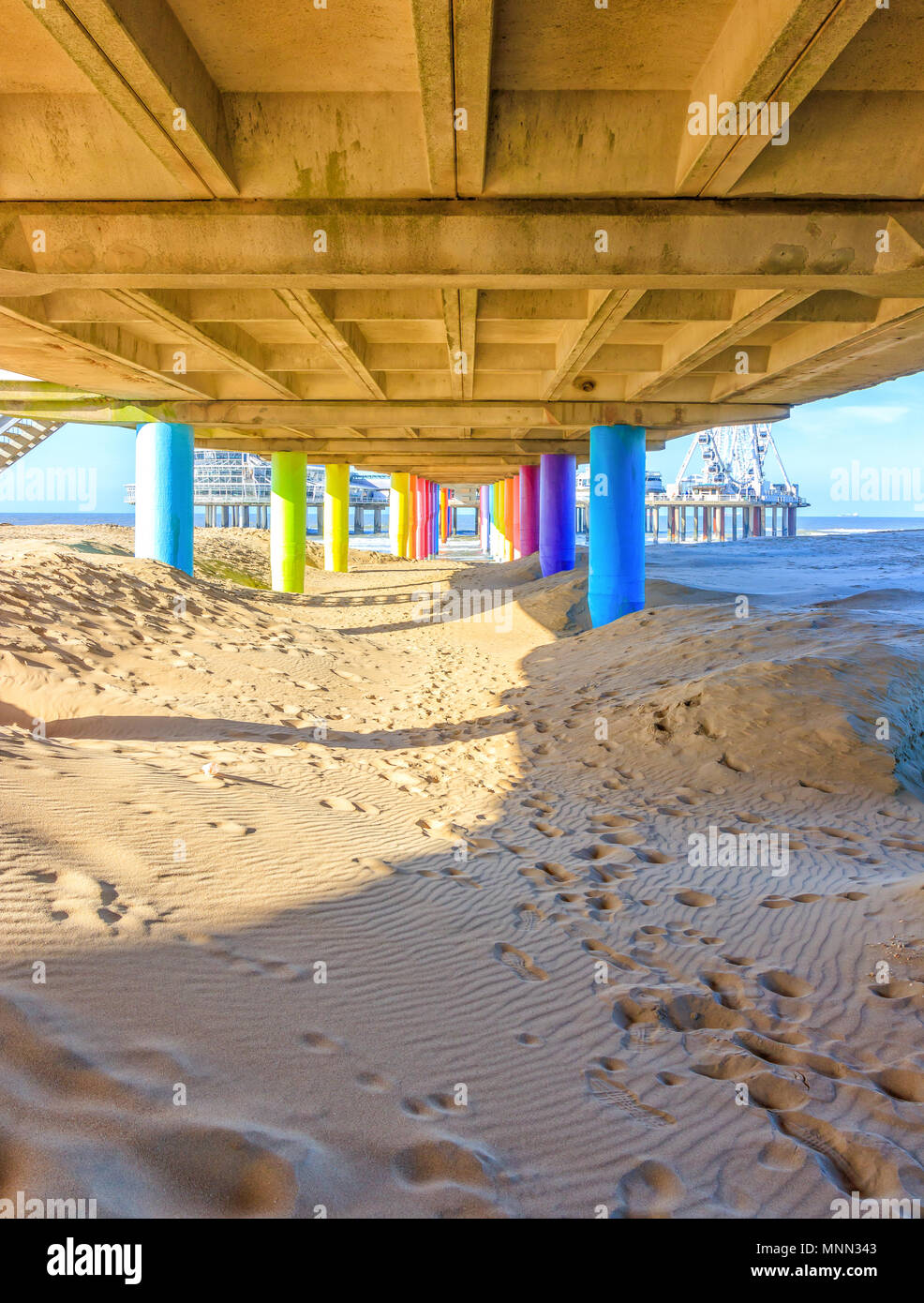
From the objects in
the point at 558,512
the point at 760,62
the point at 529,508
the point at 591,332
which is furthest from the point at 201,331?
the point at 529,508

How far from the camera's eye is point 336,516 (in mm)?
32906

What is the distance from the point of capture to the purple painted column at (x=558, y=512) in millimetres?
24969

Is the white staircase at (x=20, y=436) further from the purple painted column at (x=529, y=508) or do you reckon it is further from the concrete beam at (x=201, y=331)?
the purple painted column at (x=529, y=508)

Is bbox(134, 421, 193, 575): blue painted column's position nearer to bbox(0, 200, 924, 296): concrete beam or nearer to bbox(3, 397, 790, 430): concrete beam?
bbox(3, 397, 790, 430): concrete beam

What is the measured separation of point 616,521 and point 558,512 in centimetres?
923

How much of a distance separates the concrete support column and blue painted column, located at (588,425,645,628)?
11171mm

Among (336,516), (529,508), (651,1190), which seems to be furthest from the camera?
(529,508)

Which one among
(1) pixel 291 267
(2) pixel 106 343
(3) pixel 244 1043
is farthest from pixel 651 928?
(2) pixel 106 343

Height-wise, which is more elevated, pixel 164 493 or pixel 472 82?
pixel 472 82

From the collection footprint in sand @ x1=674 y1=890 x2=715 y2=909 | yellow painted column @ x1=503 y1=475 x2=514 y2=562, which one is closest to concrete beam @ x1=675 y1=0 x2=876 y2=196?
footprint in sand @ x1=674 y1=890 x2=715 y2=909

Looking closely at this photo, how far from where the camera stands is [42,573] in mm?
13023

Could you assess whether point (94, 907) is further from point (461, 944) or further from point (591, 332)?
point (591, 332)

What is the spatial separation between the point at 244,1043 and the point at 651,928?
258 cm
